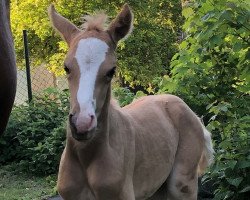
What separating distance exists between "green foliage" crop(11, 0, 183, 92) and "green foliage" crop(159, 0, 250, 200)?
1438 cm

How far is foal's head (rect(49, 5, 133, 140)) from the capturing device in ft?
8.96

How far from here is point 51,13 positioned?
129 inches

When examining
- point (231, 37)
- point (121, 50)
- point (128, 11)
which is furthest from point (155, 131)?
point (121, 50)

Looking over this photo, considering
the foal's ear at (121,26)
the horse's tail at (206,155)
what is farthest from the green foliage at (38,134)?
the foal's ear at (121,26)

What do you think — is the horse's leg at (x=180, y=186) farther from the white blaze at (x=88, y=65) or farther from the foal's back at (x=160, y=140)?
the white blaze at (x=88, y=65)

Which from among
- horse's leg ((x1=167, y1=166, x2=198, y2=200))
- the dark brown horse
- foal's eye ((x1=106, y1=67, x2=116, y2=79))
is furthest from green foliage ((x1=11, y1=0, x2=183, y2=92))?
the dark brown horse

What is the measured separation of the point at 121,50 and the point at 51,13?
17346mm

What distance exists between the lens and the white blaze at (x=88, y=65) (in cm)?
274

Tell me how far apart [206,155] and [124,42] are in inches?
593

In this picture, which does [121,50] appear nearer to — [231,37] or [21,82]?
[21,82]

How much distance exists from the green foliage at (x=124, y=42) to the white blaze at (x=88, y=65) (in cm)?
1609

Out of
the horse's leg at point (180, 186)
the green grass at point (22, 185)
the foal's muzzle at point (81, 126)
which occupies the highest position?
the foal's muzzle at point (81, 126)

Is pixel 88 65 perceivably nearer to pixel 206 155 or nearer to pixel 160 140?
pixel 160 140

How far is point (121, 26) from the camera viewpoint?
10.6 ft
